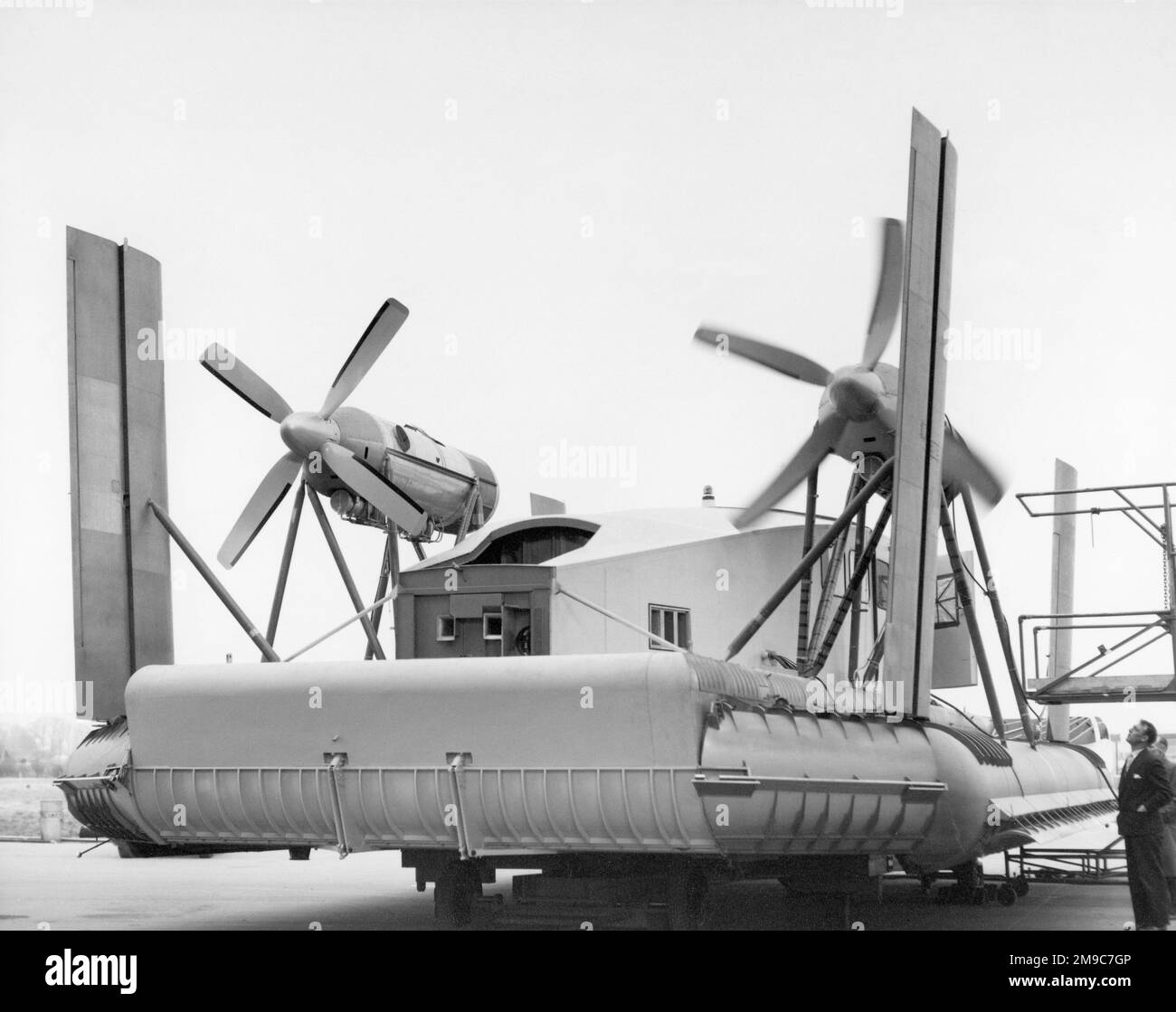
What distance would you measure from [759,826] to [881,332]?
8044 mm

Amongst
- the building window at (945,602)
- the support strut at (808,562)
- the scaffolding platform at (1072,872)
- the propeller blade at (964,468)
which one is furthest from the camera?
the building window at (945,602)

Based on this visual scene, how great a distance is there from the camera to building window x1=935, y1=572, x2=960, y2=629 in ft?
65.8

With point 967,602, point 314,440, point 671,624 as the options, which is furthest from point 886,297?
point 314,440

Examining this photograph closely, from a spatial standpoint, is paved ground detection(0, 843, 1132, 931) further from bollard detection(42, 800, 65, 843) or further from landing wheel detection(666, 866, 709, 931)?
bollard detection(42, 800, 65, 843)

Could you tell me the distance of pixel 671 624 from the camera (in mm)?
15922

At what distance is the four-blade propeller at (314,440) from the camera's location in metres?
18.5

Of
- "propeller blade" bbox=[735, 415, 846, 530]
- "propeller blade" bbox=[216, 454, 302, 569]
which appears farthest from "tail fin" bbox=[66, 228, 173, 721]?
"propeller blade" bbox=[735, 415, 846, 530]

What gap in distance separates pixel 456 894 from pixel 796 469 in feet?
23.3

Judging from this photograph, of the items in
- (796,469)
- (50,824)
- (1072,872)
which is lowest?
(50,824)

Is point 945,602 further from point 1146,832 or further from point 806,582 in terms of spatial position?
point 1146,832

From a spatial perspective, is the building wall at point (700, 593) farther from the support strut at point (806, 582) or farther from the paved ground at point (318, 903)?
the paved ground at point (318, 903)

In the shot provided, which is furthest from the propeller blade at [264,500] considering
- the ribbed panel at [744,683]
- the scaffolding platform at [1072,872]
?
A: the scaffolding platform at [1072,872]

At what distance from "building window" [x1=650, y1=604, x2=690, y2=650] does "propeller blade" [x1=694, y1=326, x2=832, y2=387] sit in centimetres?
394
